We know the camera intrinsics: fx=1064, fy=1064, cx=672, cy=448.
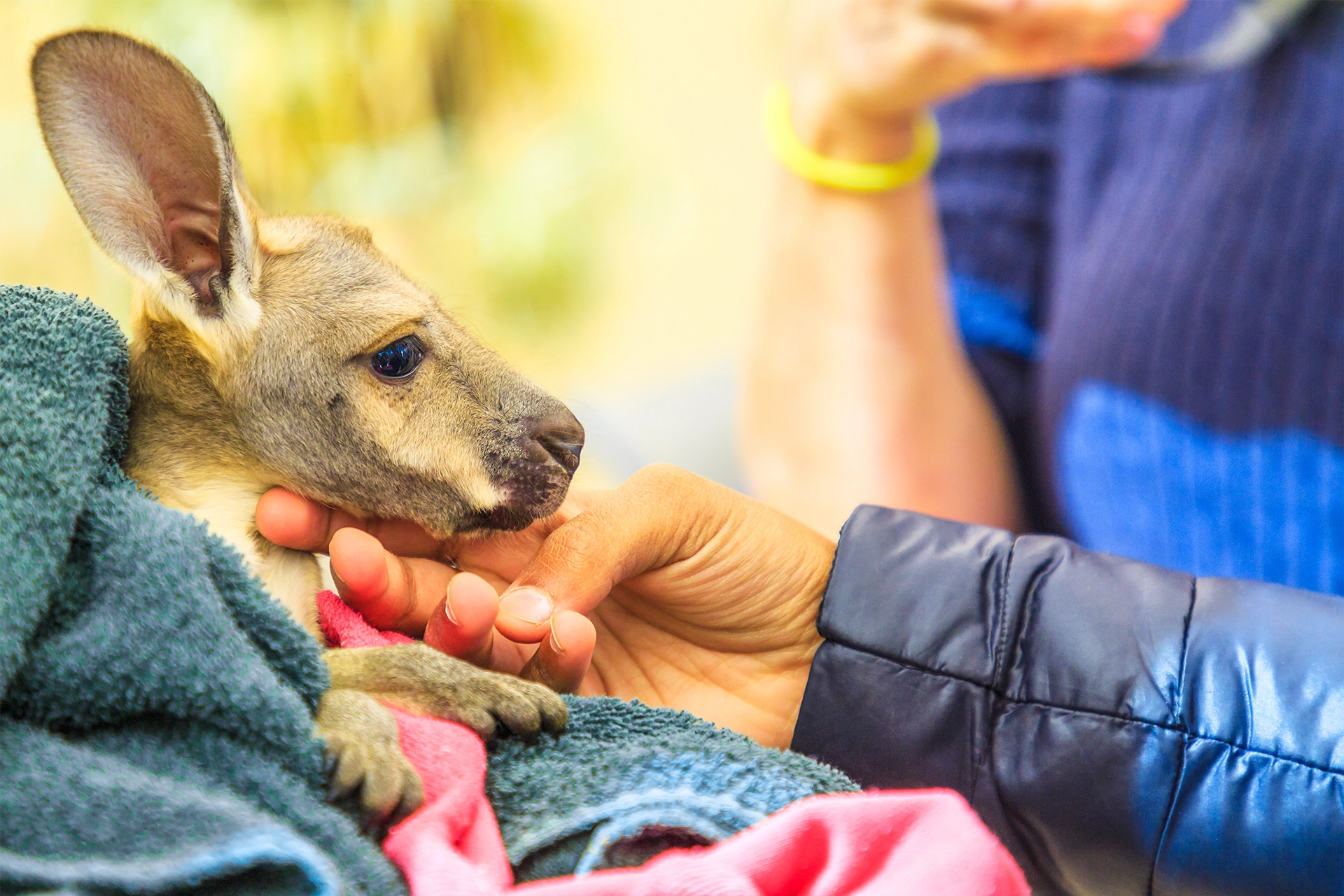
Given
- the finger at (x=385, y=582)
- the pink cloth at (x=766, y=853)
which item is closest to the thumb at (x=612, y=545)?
the finger at (x=385, y=582)

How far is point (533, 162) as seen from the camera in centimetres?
396

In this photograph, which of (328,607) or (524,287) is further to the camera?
(524,287)

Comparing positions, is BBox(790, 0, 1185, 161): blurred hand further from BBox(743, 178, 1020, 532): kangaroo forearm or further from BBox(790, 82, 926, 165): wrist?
BBox(743, 178, 1020, 532): kangaroo forearm

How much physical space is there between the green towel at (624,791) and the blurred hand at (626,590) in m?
0.15

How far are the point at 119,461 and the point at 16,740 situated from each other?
377 mm

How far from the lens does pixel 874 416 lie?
2121mm

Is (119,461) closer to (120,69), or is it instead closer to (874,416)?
(120,69)

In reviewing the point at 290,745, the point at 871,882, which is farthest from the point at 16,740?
the point at 871,882

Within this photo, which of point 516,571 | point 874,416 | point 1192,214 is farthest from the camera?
point 874,416

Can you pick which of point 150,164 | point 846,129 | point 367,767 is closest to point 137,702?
point 367,767

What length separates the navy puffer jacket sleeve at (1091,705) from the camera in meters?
1.07

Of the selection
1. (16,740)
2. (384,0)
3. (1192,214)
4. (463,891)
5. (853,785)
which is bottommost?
(853,785)

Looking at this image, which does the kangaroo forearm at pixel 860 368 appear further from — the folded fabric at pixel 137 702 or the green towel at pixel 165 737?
the folded fabric at pixel 137 702

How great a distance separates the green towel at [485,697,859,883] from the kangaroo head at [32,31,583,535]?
29 centimetres
